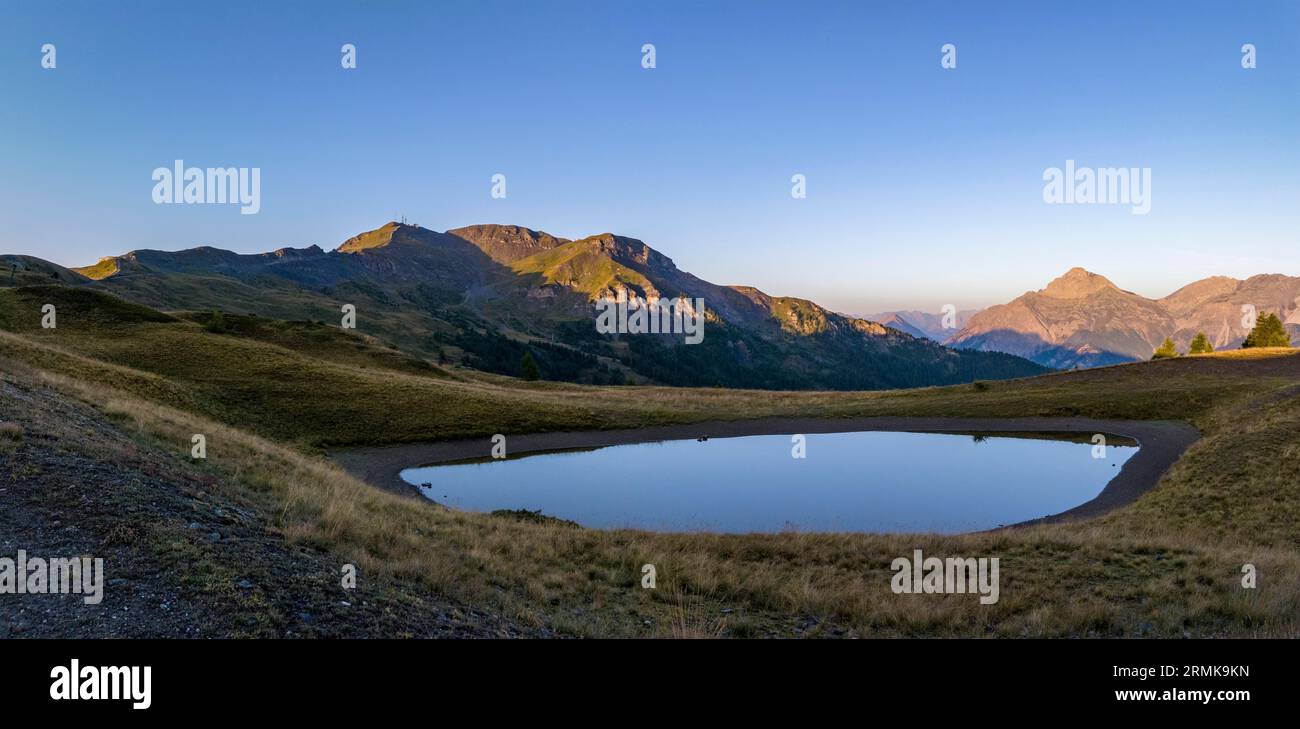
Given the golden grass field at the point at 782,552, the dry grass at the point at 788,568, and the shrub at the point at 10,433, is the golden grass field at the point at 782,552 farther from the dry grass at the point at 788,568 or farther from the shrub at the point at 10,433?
the shrub at the point at 10,433

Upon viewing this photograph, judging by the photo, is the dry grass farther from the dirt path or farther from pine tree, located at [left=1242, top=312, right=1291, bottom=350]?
pine tree, located at [left=1242, top=312, right=1291, bottom=350]

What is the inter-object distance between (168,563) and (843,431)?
166ft

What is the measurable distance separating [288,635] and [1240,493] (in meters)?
32.5

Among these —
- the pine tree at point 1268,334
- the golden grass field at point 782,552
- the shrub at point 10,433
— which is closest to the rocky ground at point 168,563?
the shrub at point 10,433

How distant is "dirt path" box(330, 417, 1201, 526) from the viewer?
3088 cm

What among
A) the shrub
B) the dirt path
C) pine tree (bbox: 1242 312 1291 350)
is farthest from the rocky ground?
pine tree (bbox: 1242 312 1291 350)

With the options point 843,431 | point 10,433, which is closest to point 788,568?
point 10,433

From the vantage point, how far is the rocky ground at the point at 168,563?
282 inches

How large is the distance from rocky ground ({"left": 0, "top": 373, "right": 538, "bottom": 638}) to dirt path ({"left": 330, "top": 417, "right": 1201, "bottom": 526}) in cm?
1761

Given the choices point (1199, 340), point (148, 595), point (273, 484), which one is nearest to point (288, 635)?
point (148, 595)

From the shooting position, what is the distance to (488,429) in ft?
155

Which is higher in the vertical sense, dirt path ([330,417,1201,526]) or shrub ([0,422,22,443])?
shrub ([0,422,22,443])

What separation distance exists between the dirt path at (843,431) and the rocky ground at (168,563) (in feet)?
57.8
